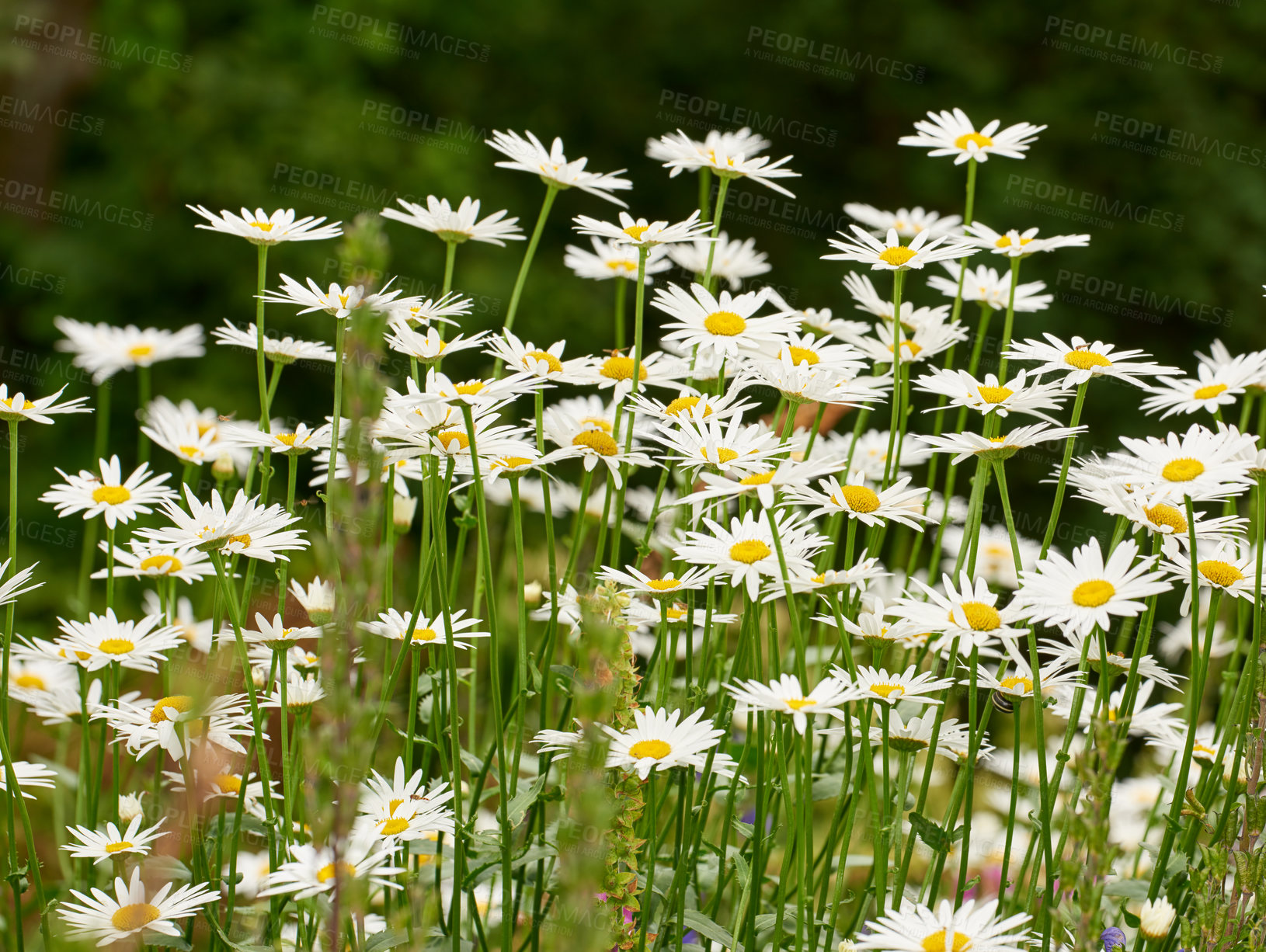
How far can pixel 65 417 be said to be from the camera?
4906 millimetres

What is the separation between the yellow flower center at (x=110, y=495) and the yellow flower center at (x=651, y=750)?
66cm

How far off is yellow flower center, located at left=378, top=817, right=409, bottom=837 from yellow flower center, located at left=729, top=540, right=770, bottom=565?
0.37 m

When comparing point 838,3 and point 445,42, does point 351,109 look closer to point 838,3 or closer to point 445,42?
point 445,42

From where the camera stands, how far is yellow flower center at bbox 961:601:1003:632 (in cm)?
96

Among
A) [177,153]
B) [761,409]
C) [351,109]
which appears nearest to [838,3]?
[351,109]

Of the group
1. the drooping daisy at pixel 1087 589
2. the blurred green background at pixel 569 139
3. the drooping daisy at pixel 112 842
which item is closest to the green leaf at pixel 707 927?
the drooping daisy at pixel 1087 589

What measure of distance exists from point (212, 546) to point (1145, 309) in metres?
5.20

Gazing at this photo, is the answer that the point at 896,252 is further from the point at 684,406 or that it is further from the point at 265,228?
the point at 265,228

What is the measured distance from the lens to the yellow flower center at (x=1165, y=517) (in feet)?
3.53

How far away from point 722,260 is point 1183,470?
0.82m

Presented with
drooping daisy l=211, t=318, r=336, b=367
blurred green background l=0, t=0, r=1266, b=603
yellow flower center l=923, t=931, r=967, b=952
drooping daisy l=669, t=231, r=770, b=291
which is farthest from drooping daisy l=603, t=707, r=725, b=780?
blurred green background l=0, t=0, r=1266, b=603

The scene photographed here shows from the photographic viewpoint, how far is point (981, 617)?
0.97m

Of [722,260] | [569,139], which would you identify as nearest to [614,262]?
[722,260]

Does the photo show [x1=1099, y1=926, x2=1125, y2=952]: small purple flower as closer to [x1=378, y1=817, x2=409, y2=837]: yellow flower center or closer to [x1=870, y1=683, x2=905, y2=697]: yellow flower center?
[x1=870, y1=683, x2=905, y2=697]: yellow flower center
